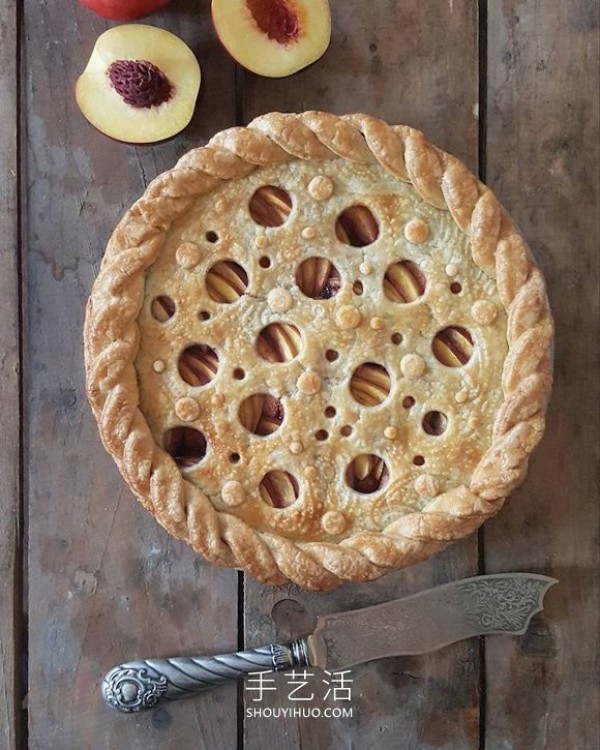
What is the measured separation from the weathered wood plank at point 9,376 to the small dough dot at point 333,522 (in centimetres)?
53

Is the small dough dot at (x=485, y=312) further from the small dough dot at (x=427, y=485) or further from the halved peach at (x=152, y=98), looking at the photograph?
the halved peach at (x=152, y=98)

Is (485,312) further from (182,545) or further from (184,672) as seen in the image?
(184,672)

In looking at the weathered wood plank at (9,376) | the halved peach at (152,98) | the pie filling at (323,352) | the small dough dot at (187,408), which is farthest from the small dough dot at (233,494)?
the halved peach at (152,98)

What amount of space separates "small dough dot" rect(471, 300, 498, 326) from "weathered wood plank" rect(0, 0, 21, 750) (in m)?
0.72

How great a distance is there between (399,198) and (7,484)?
762 millimetres

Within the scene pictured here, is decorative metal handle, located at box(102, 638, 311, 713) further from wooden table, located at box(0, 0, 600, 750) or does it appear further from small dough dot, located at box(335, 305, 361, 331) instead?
small dough dot, located at box(335, 305, 361, 331)

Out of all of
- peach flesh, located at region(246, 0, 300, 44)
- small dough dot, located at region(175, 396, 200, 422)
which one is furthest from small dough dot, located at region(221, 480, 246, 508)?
peach flesh, located at region(246, 0, 300, 44)

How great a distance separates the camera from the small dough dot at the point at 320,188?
3.83ft

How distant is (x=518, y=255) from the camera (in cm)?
114

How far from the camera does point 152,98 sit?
125 cm

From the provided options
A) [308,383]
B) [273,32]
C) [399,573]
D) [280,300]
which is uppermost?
[273,32]

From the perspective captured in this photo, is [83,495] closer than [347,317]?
No

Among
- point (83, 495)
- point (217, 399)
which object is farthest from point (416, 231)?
point (83, 495)

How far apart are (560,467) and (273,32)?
0.81 meters
